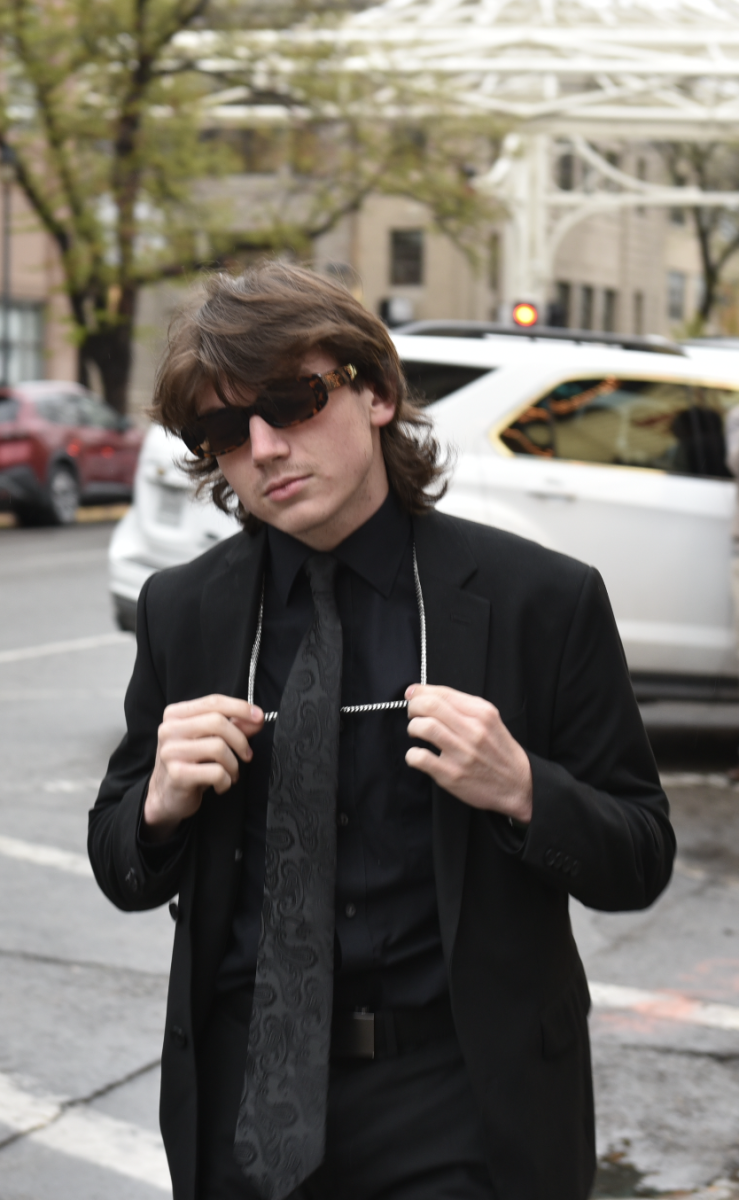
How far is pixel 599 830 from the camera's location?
2010 mm

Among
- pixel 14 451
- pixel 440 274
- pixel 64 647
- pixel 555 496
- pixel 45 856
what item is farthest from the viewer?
pixel 440 274

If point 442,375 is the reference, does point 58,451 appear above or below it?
below

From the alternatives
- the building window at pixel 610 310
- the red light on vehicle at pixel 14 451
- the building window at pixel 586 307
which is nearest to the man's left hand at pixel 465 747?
the red light on vehicle at pixel 14 451

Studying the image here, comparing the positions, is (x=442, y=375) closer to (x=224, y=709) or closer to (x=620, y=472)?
(x=620, y=472)

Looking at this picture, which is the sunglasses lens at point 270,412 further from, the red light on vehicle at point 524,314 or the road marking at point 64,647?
the red light on vehicle at point 524,314

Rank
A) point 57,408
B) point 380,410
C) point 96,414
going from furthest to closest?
point 96,414 < point 57,408 < point 380,410

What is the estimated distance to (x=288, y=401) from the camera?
206 centimetres

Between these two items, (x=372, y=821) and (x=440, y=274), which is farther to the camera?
(x=440, y=274)

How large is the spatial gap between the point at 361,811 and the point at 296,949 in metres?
0.18

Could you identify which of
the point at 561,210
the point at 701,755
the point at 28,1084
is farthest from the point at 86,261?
the point at 561,210

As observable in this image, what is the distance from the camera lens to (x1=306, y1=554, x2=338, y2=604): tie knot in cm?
209

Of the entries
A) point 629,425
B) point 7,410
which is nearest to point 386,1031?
point 629,425

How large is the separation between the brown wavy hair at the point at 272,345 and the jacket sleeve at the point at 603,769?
287 mm

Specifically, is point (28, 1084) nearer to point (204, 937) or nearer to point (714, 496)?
point (204, 937)
